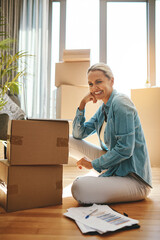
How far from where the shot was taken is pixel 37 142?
116cm

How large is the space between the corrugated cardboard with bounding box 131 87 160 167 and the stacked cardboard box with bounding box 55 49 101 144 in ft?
2.00

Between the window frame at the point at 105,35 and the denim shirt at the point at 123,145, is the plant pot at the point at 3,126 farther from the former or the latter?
the window frame at the point at 105,35

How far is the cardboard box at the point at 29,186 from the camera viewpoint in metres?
1.11

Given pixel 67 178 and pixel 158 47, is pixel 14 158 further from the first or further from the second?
pixel 158 47

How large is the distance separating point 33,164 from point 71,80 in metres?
1.37

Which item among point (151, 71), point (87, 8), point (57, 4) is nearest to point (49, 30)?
point (57, 4)

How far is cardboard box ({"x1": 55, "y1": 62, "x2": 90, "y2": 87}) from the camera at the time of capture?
7.63 feet

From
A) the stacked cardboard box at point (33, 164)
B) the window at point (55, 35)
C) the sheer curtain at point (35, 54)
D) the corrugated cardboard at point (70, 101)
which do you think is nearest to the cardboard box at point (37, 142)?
the stacked cardboard box at point (33, 164)

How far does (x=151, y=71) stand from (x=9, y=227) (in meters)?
2.83

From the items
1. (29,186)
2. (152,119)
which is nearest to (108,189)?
(29,186)

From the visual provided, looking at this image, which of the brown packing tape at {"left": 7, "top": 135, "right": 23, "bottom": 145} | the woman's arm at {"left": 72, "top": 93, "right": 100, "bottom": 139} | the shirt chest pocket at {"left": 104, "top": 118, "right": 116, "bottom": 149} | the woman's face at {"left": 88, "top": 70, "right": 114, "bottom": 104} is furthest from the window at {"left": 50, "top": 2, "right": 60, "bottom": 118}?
the brown packing tape at {"left": 7, "top": 135, "right": 23, "bottom": 145}

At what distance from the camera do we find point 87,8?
3340mm

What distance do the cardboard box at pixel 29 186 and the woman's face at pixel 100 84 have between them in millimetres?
525

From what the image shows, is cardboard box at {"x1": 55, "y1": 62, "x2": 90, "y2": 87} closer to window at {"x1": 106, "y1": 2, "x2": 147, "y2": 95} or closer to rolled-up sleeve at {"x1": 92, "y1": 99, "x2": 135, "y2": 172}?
window at {"x1": 106, "y1": 2, "x2": 147, "y2": 95}
